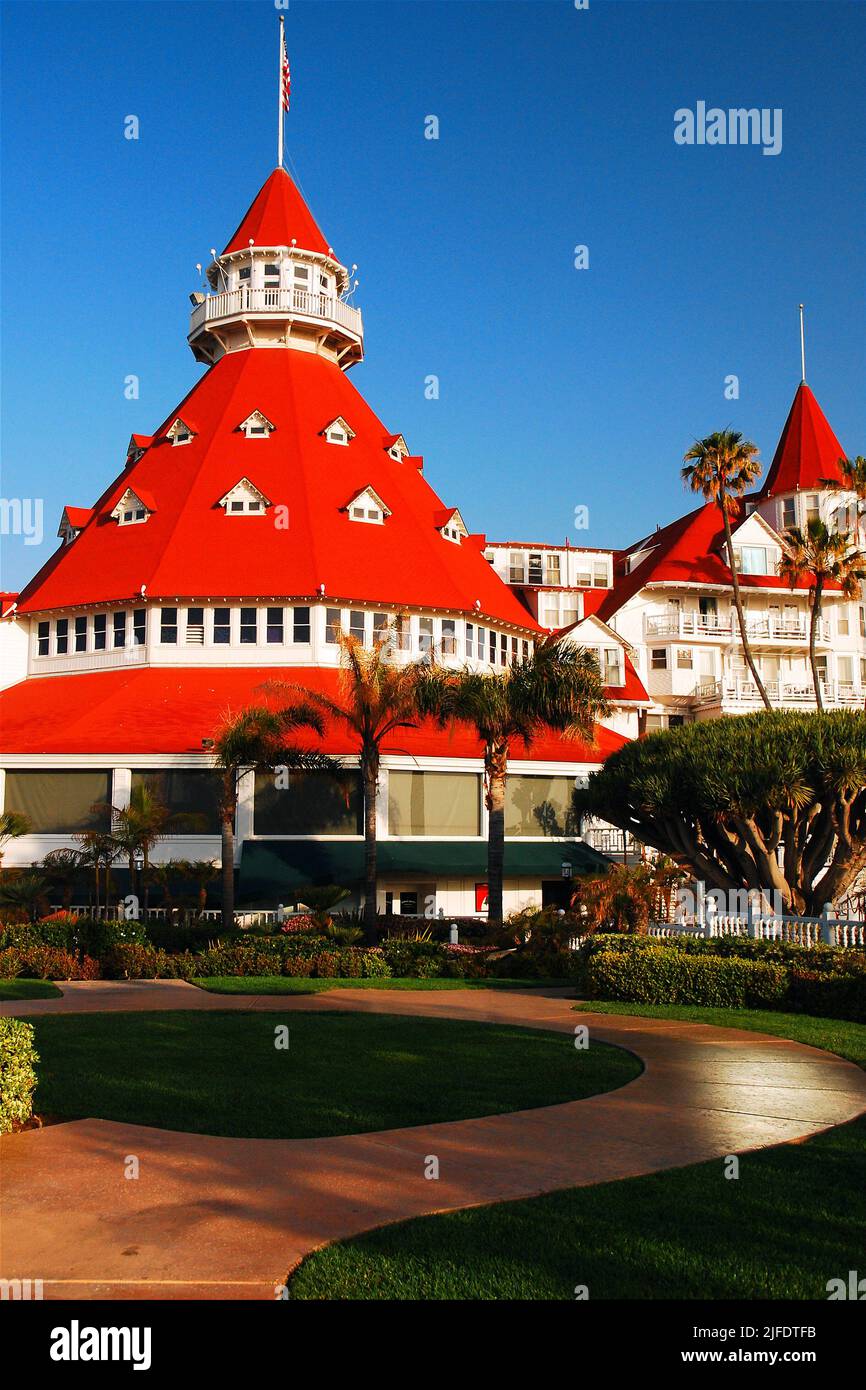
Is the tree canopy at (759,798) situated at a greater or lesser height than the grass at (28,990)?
greater

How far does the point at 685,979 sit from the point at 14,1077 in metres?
12.5

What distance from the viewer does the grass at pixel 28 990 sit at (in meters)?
21.6

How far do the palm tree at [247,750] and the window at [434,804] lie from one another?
7691 mm

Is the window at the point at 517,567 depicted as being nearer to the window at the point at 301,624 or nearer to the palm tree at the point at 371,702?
the window at the point at 301,624

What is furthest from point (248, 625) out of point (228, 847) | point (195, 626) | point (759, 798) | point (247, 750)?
point (759, 798)

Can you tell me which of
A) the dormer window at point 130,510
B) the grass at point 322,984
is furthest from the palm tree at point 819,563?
the grass at point 322,984

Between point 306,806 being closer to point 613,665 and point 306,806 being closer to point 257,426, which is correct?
point 257,426

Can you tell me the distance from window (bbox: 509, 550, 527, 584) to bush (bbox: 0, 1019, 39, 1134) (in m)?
49.5

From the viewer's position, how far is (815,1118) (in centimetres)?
1127

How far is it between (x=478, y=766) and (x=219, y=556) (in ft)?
40.5

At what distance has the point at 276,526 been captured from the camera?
44688mm

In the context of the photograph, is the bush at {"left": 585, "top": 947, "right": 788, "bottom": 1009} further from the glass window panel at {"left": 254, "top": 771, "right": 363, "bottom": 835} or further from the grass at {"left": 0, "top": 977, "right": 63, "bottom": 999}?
the glass window panel at {"left": 254, "top": 771, "right": 363, "bottom": 835}
